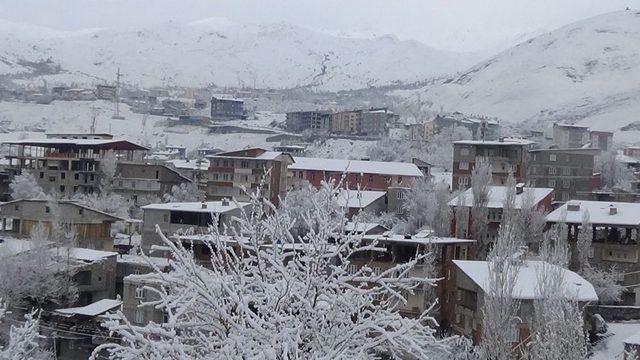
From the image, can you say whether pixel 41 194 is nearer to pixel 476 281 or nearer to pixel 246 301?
pixel 476 281

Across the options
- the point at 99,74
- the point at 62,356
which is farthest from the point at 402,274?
the point at 99,74

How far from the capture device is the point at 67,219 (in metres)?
33.6

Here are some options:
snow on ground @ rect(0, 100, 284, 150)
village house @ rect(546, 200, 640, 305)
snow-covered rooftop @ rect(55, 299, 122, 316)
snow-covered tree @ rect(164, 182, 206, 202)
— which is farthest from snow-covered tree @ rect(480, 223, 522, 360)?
snow on ground @ rect(0, 100, 284, 150)

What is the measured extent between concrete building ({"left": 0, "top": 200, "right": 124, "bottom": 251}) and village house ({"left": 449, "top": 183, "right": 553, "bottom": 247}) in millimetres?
13325

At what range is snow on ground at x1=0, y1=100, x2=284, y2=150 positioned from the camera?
8206 centimetres

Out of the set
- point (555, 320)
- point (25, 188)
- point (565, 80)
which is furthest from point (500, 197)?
point (565, 80)

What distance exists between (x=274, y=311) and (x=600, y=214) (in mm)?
26820

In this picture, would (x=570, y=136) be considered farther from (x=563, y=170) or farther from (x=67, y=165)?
(x=67, y=165)

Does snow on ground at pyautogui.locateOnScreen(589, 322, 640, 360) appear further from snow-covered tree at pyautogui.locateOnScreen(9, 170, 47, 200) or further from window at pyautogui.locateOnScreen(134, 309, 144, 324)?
snow-covered tree at pyautogui.locateOnScreen(9, 170, 47, 200)

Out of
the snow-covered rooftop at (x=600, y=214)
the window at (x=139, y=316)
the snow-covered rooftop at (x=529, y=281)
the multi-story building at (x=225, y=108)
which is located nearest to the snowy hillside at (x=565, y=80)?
the multi-story building at (x=225, y=108)

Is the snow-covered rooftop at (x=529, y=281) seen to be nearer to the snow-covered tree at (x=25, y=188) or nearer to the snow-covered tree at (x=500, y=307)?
the snow-covered tree at (x=500, y=307)

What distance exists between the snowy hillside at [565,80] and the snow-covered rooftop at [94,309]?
240 feet

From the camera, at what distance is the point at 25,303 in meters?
26.2

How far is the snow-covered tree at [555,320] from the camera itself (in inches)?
575
